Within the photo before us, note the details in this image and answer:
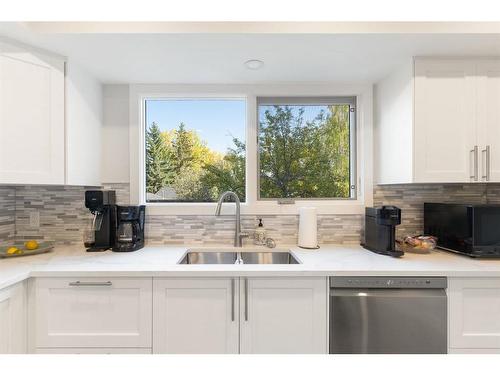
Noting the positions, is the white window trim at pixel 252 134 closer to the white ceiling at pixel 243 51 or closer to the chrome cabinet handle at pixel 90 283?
the white ceiling at pixel 243 51

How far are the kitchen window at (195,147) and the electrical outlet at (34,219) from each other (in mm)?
812

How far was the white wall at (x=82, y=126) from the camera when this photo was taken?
1.72m

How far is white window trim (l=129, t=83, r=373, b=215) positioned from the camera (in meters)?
2.09

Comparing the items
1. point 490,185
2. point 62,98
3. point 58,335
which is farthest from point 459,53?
point 58,335

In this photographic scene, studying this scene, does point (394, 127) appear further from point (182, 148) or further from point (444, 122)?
point (182, 148)

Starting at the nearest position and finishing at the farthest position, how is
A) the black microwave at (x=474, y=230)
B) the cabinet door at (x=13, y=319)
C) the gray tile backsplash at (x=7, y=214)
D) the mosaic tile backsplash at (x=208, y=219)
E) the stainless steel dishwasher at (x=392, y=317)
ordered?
the cabinet door at (x=13, y=319) < the stainless steel dishwasher at (x=392, y=317) < the black microwave at (x=474, y=230) < the gray tile backsplash at (x=7, y=214) < the mosaic tile backsplash at (x=208, y=219)

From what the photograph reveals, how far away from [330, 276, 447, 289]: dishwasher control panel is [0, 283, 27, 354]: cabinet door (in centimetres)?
157

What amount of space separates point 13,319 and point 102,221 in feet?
2.19

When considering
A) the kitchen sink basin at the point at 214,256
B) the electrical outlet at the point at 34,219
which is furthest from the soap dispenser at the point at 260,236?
the electrical outlet at the point at 34,219

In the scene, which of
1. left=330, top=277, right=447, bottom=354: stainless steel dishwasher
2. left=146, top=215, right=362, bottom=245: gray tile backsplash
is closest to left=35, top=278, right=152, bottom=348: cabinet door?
left=146, top=215, right=362, bottom=245: gray tile backsplash

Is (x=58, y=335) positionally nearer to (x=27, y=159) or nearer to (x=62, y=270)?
(x=62, y=270)

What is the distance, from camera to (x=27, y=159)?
1.56 meters

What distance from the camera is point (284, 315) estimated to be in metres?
1.47

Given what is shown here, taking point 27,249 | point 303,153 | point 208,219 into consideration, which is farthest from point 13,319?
point 303,153
